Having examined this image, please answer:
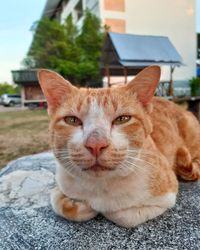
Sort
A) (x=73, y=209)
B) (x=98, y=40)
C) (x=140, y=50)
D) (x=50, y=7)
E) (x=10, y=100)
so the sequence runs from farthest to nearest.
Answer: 1. (x=50, y=7)
2. (x=10, y=100)
3. (x=98, y=40)
4. (x=140, y=50)
5. (x=73, y=209)

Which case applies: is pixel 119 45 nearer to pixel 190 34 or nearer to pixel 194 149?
pixel 194 149

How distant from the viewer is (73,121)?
3.99ft

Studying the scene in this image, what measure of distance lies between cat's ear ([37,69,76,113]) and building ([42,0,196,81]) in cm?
1727

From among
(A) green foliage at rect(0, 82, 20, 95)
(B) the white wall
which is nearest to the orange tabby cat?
(B) the white wall

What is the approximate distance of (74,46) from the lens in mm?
17312

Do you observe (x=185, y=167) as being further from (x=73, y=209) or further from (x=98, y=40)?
(x=98, y=40)

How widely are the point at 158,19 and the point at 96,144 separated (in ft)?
68.4

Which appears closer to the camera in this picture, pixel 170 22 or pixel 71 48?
pixel 71 48

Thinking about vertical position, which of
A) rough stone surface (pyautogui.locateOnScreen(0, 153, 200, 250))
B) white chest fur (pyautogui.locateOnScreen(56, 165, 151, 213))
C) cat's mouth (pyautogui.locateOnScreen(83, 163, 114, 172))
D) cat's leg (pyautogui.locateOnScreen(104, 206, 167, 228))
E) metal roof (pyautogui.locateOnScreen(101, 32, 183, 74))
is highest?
metal roof (pyautogui.locateOnScreen(101, 32, 183, 74))

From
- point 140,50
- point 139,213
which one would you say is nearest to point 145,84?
point 139,213

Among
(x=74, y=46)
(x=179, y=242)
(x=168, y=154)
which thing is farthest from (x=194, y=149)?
(x=74, y=46)

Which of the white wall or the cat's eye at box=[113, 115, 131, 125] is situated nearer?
the cat's eye at box=[113, 115, 131, 125]

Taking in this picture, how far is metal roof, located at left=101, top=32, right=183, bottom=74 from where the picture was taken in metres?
7.90

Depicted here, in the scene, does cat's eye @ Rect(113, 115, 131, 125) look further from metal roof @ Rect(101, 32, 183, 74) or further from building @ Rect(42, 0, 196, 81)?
building @ Rect(42, 0, 196, 81)
